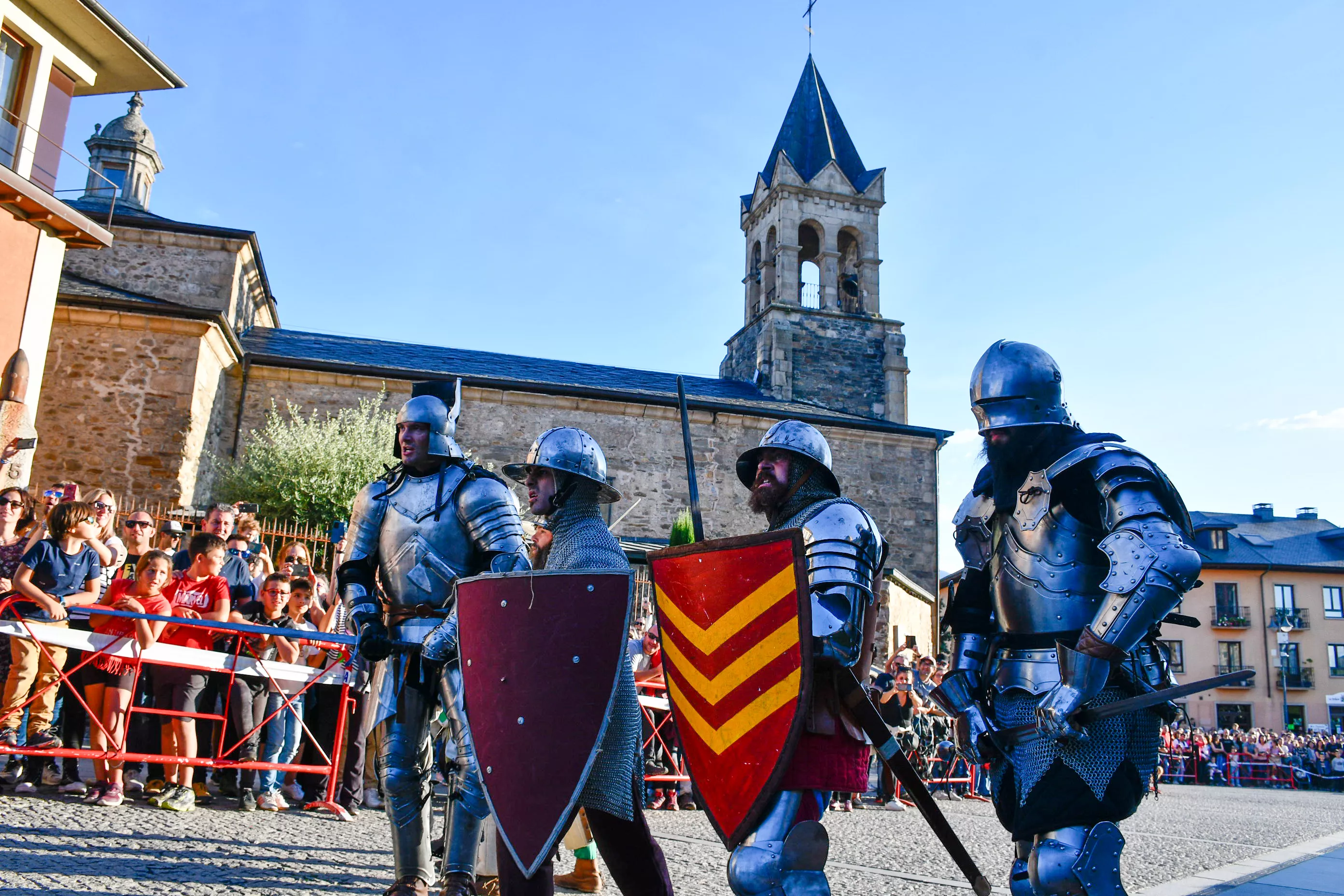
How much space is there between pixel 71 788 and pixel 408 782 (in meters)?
3.29

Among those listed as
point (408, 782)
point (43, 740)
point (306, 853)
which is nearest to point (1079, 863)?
point (408, 782)

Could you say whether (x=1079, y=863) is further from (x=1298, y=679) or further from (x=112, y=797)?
(x=1298, y=679)

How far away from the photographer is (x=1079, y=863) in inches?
105

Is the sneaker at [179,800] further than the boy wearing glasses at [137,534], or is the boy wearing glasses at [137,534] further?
the boy wearing glasses at [137,534]

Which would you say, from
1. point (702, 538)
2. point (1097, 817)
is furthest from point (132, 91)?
point (1097, 817)

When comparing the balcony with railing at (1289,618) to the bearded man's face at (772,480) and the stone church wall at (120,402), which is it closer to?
the stone church wall at (120,402)

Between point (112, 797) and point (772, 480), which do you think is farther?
point (112, 797)

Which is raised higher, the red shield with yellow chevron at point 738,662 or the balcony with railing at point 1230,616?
the balcony with railing at point 1230,616

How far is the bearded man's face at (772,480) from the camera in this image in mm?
3176

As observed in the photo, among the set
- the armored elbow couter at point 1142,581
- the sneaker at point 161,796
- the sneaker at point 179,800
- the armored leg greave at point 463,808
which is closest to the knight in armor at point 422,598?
the armored leg greave at point 463,808

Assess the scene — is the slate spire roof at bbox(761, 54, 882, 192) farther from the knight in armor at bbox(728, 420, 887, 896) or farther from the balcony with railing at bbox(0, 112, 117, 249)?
the knight in armor at bbox(728, 420, 887, 896)

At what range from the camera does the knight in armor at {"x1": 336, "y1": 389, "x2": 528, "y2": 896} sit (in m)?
3.66

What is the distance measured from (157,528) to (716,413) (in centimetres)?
1403

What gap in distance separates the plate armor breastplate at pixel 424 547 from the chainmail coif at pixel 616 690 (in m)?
0.48
